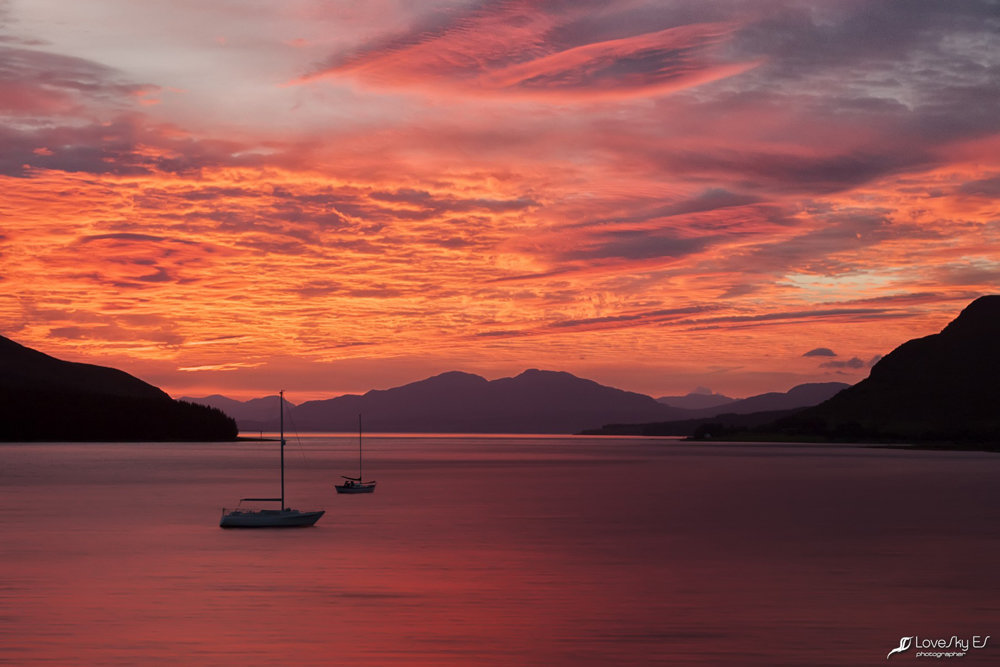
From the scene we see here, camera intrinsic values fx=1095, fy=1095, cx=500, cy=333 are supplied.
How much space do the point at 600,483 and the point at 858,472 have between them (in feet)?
168

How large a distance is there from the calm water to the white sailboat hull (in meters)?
1.14

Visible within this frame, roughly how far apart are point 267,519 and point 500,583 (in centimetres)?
3081

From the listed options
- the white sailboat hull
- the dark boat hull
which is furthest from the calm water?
the dark boat hull

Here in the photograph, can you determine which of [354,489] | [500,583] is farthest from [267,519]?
[354,489]

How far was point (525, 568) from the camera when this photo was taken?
5234 centimetres

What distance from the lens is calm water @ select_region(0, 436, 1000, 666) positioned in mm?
33156

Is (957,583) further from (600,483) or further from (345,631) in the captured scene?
(600,483)

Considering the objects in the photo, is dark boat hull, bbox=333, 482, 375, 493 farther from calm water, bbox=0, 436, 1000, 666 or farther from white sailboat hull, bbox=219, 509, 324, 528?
white sailboat hull, bbox=219, 509, 324, 528

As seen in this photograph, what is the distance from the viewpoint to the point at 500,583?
1848 inches

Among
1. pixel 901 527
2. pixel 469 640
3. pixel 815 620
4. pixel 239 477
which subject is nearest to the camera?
pixel 469 640

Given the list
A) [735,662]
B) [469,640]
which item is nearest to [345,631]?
[469,640]

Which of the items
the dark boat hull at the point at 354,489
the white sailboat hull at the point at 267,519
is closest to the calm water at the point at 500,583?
the white sailboat hull at the point at 267,519

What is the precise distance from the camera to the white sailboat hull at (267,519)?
73.1 meters

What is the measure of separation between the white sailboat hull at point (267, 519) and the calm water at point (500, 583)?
1.14 meters
